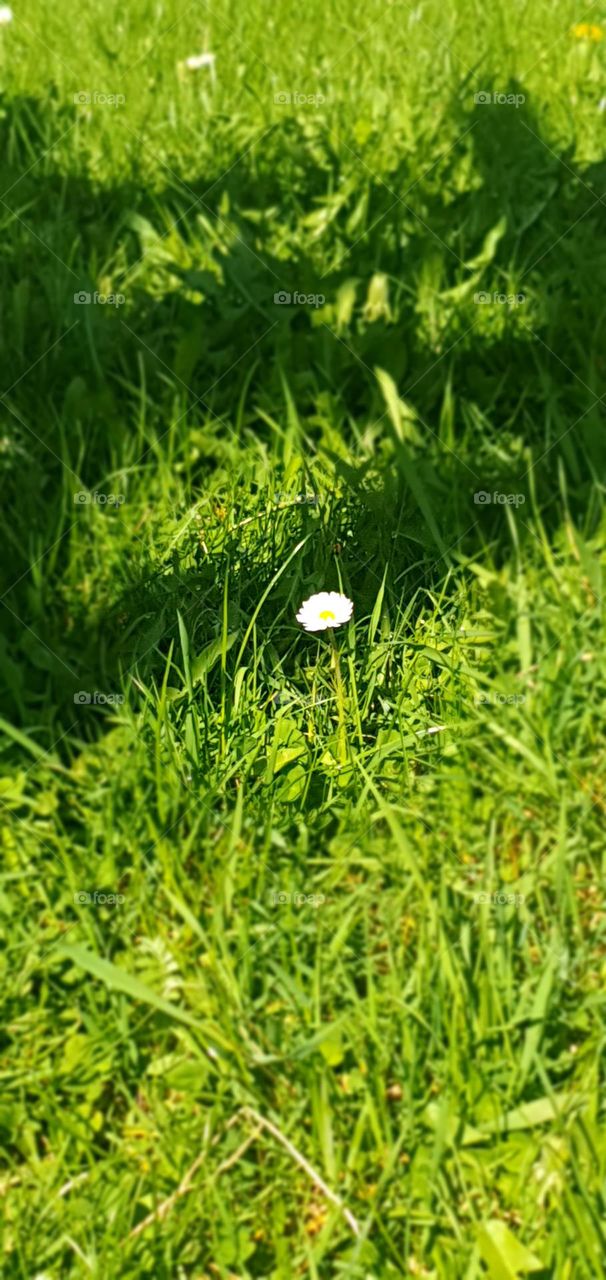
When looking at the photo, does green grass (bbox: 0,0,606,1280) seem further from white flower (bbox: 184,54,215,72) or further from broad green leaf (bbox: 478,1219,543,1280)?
white flower (bbox: 184,54,215,72)

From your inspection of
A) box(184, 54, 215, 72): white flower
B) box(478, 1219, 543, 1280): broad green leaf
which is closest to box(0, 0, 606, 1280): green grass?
box(478, 1219, 543, 1280): broad green leaf

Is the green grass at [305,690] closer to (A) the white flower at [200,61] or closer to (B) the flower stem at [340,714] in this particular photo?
(B) the flower stem at [340,714]

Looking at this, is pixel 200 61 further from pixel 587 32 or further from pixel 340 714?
pixel 340 714


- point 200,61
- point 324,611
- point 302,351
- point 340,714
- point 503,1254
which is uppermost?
point 200,61

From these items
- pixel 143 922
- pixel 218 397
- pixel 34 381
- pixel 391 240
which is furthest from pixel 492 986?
pixel 391 240

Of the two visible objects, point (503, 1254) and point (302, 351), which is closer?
point (503, 1254)

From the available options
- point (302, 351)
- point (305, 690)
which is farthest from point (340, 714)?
point (302, 351)

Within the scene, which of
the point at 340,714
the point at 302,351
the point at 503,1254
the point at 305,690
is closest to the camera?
the point at 503,1254

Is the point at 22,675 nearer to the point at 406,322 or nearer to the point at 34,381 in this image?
the point at 34,381
